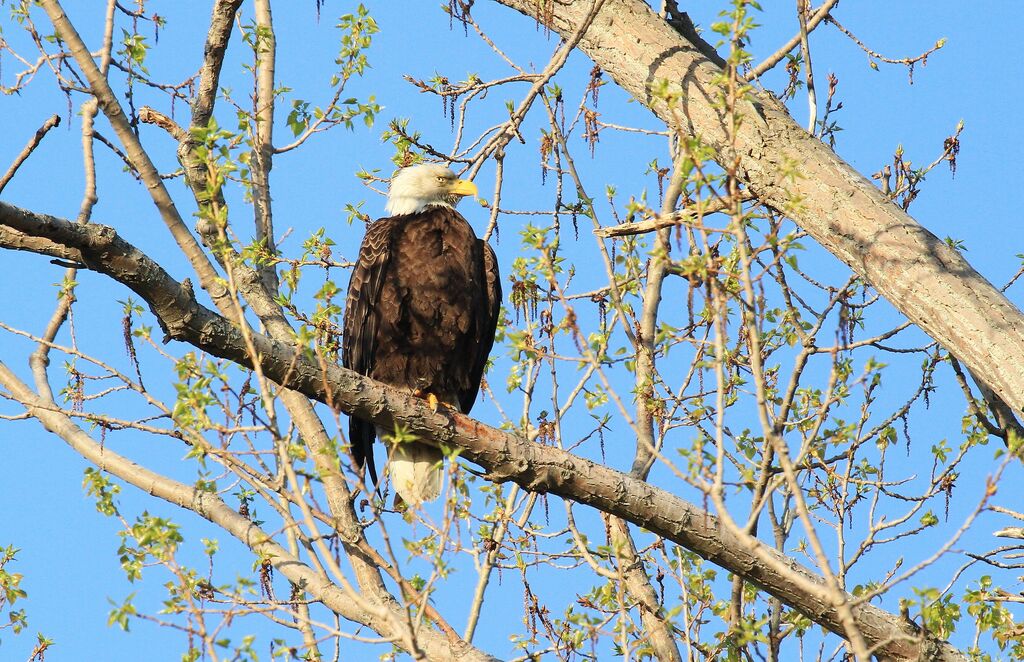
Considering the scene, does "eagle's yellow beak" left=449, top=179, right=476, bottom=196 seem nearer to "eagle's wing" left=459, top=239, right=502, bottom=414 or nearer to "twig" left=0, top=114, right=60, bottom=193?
→ "eagle's wing" left=459, top=239, right=502, bottom=414

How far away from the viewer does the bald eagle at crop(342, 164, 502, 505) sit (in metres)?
5.46

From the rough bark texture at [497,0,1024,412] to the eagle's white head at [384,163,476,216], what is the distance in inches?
49.8

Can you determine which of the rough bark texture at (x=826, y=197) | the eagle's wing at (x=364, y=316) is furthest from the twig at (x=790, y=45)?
the eagle's wing at (x=364, y=316)

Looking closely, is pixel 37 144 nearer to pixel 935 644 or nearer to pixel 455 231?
pixel 455 231

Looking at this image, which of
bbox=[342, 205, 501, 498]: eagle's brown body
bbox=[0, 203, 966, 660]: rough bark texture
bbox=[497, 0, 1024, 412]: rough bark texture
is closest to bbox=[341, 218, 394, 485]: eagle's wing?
bbox=[342, 205, 501, 498]: eagle's brown body

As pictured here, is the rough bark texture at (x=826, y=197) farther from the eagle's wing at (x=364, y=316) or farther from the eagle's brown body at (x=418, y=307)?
the eagle's wing at (x=364, y=316)

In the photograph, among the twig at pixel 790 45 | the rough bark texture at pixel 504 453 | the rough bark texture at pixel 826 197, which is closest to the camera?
the rough bark texture at pixel 504 453

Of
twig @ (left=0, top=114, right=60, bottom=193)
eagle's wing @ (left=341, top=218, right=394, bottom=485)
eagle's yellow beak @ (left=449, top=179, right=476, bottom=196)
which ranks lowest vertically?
twig @ (left=0, top=114, right=60, bottom=193)

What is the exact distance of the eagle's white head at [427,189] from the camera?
602 centimetres

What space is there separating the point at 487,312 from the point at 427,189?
841mm

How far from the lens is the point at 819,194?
4.17 metres

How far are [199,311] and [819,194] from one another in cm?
227

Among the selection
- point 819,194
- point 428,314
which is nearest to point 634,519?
point 819,194

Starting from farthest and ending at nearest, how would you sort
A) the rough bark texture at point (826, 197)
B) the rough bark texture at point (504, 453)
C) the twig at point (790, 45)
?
the twig at point (790, 45), the rough bark texture at point (826, 197), the rough bark texture at point (504, 453)
